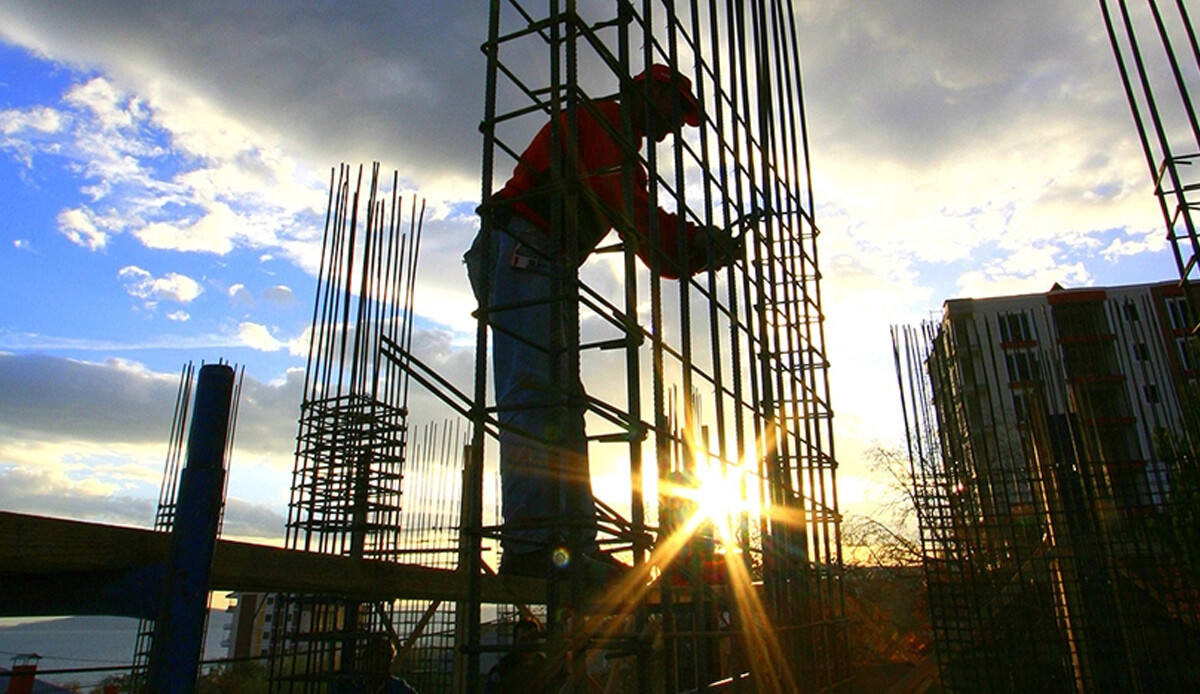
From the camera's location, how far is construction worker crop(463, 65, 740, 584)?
2.64 metres

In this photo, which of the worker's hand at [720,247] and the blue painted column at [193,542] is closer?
the blue painted column at [193,542]

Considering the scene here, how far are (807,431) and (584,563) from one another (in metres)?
4.02

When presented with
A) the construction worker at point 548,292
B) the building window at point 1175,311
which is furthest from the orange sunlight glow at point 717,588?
the building window at point 1175,311

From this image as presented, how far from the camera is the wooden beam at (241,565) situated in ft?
4.43

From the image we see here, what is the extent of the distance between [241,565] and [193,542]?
0.92 m

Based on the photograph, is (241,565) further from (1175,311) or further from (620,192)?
(1175,311)

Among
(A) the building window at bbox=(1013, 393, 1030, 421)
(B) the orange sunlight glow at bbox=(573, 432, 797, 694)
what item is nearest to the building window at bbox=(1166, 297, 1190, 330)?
(A) the building window at bbox=(1013, 393, 1030, 421)

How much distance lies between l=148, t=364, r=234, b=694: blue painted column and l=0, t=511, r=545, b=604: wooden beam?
0.72 feet

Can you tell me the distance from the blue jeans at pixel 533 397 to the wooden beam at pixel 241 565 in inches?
19.2

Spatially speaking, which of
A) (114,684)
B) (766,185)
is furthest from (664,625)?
(114,684)

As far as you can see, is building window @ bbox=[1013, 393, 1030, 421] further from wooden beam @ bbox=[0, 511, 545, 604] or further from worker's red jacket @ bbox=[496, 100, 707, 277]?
worker's red jacket @ bbox=[496, 100, 707, 277]

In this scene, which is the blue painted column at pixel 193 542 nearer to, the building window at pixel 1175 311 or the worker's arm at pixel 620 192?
the worker's arm at pixel 620 192

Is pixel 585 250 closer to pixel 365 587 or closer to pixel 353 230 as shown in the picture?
pixel 365 587

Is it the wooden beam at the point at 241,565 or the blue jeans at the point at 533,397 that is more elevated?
the blue jeans at the point at 533,397
